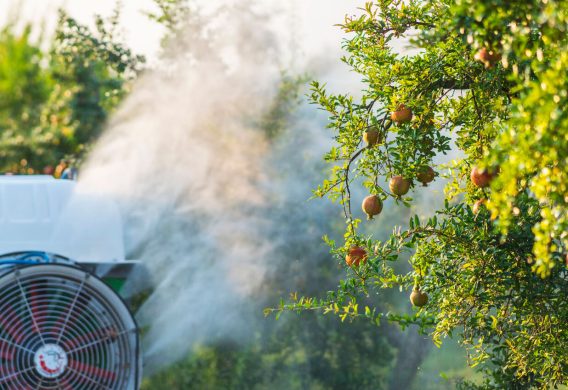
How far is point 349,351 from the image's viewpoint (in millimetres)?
9320

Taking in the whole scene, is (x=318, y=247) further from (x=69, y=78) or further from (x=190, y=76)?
(x=69, y=78)

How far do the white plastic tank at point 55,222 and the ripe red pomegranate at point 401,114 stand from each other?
357 centimetres

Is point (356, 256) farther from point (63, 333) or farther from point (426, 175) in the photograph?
point (63, 333)

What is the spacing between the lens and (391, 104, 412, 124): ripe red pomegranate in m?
4.03

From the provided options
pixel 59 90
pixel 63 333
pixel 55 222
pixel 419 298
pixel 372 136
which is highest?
pixel 59 90

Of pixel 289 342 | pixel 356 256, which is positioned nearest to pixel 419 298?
pixel 356 256

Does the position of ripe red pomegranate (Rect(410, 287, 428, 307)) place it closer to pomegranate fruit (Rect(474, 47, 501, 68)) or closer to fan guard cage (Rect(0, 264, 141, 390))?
pomegranate fruit (Rect(474, 47, 501, 68))

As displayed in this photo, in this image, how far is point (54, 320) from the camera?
6.48 metres

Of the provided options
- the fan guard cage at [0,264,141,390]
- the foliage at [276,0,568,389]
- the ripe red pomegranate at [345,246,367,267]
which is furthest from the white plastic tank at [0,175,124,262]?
the ripe red pomegranate at [345,246,367,267]

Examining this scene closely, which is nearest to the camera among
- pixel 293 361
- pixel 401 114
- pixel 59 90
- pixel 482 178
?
pixel 482 178

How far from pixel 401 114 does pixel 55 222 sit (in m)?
3.73

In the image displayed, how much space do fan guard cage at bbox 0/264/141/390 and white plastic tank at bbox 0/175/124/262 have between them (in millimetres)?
538

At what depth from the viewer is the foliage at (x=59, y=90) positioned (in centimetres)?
995

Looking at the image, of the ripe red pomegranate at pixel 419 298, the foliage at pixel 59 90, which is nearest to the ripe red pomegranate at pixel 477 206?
the ripe red pomegranate at pixel 419 298
